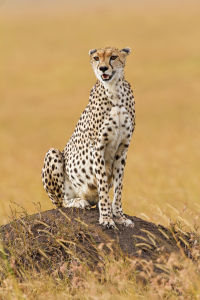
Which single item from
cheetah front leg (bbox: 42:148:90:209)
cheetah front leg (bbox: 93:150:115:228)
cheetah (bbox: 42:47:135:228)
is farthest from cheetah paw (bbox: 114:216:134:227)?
cheetah front leg (bbox: 42:148:90:209)

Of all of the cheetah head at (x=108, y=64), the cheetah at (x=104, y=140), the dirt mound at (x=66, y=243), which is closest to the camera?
the dirt mound at (x=66, y=243)

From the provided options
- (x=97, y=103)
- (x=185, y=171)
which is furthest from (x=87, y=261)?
(x=185, y=171)

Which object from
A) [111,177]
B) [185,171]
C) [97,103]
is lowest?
[111,177]

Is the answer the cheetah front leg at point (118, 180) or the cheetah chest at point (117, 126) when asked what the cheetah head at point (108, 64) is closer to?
the cheetah chest at point (117, 126)

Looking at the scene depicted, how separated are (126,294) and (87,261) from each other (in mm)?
683

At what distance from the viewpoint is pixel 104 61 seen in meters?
4.36

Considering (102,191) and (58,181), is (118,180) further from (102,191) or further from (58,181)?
(58,181)

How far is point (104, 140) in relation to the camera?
4.63 m

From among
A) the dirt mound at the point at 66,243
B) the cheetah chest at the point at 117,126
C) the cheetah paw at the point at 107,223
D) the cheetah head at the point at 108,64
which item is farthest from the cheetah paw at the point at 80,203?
the cheetah head at the point at 108,64

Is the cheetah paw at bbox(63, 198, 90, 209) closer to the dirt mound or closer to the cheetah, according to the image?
the cheetah

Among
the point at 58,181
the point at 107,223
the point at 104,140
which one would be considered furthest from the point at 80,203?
the point at 104,140

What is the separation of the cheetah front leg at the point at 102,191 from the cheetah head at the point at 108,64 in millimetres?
738

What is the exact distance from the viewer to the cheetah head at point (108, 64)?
14.2 ft

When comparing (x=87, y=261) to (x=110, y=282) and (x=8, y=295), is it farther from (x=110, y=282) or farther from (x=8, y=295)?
(x=8, y=295)
